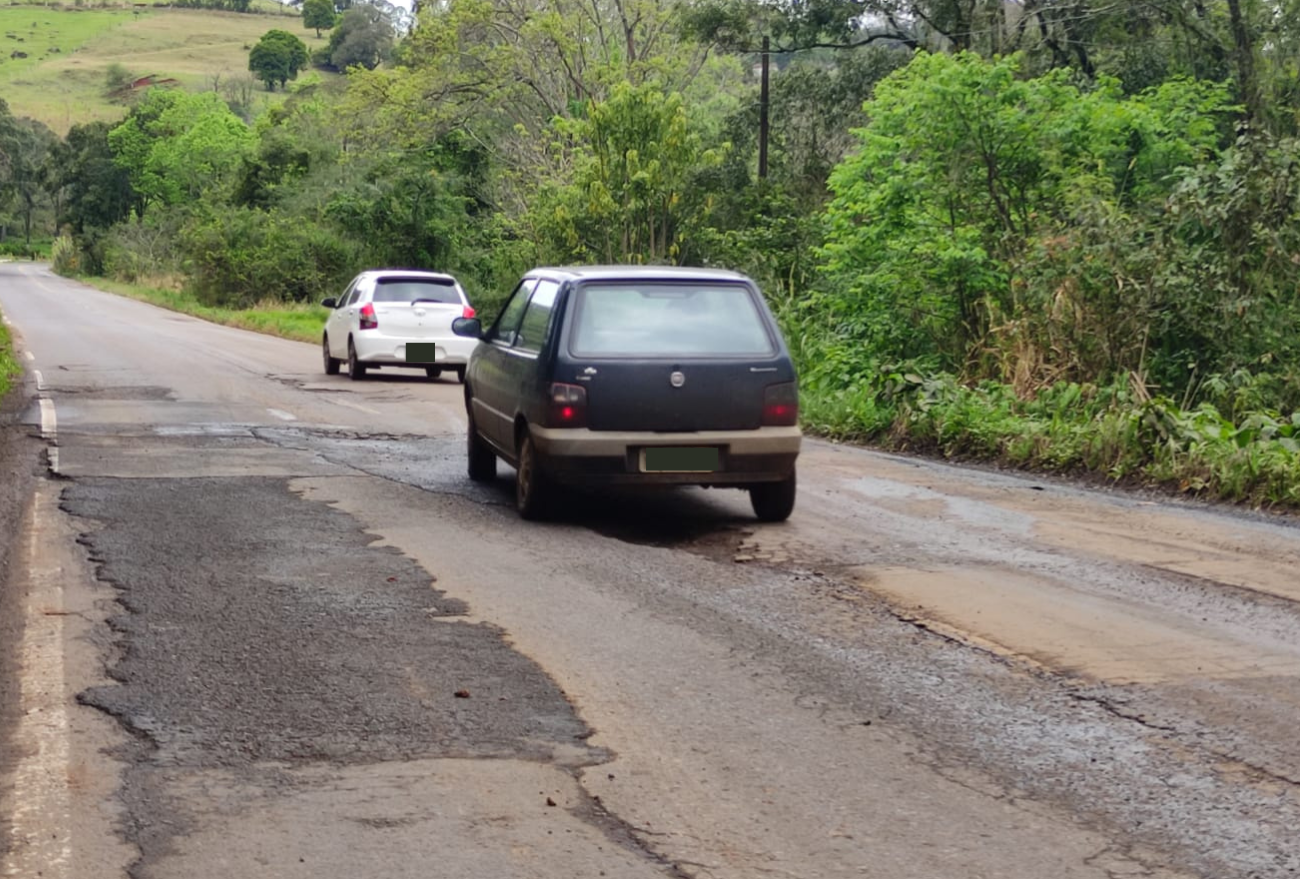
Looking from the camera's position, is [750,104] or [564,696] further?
[750,104]

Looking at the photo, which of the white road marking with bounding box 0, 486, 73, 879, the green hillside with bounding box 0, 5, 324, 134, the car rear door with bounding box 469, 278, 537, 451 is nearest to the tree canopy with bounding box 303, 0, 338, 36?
the green hillside with bounding box 0, 5, 324, 134

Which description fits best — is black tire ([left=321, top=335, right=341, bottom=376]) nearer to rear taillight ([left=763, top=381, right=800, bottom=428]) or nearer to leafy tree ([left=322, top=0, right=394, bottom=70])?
rear taillight ([left=763, top=381, right=800, bottom=428])

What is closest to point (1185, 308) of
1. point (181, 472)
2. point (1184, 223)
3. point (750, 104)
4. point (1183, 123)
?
point (1184, 223)

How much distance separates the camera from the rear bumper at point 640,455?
961cm

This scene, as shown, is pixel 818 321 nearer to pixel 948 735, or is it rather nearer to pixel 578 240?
pixel 578 240

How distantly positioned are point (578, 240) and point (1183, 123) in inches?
490

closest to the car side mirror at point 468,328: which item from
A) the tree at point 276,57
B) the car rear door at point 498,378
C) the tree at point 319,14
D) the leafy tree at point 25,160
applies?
the car rear door at point 498,378

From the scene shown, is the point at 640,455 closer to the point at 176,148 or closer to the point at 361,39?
the point at 176,148

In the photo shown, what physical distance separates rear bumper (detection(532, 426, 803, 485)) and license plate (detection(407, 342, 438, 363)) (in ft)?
41.6

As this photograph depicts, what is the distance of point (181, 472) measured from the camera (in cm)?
1214

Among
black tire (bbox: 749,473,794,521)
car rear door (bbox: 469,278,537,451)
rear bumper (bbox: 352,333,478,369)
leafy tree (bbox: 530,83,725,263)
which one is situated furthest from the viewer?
leafy tree (bbox: 530,83,725,263)

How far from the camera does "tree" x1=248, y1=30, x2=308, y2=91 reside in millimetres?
167750

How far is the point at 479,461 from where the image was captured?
39.9ft

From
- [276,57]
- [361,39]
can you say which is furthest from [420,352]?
[276,57]
